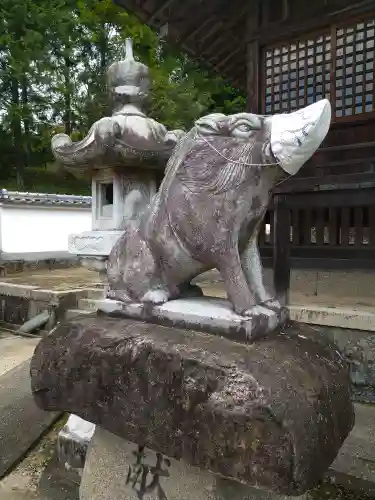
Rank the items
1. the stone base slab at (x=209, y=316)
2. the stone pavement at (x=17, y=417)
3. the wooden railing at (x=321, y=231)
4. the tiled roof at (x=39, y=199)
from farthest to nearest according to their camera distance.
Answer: the tiled roof at (x=39, y=199) < the wooden railing at (x=321, y=231) < the stone pavement at (x=17, y=417) < the stone base slab at (x=209, y=316)

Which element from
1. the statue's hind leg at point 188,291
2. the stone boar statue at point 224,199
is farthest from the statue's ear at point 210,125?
the statue's hind leg at point 188,291

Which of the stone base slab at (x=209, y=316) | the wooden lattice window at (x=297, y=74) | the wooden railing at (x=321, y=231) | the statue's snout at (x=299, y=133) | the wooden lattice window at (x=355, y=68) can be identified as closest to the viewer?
the statue's snout at (x=299, y=133)

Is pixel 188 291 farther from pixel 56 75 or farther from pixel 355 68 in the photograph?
pixel 56 75

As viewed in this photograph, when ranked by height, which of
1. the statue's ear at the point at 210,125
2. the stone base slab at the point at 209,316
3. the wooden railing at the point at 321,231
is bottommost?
the stone base slab at the point at 209,316

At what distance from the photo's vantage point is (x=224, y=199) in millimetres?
1621

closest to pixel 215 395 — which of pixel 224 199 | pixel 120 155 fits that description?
pixel 224 199

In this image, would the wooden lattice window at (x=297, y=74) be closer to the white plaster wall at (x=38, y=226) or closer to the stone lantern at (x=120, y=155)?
the stone lantern at (x=120, y=155)

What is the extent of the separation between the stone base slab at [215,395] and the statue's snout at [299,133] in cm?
75

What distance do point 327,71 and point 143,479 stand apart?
528cm

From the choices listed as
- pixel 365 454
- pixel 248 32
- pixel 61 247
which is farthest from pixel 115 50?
pixel 365 454

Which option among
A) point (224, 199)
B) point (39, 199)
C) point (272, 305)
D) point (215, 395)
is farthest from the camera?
point (39, 199)

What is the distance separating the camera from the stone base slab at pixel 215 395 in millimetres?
1332

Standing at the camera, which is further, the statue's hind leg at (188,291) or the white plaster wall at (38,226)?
the white plaster wall at (38,226)

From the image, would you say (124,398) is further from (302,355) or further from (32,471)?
(32,471)
